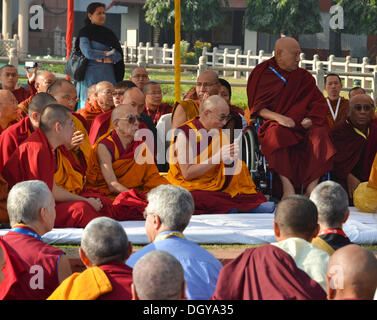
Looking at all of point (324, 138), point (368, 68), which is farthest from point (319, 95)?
point (368, 68)

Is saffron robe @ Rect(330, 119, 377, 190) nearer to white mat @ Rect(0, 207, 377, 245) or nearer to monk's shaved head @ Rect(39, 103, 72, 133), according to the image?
white mat @ Rect(0, 207, 377, 245)

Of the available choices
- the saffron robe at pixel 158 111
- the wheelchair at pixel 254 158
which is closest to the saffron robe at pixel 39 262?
the wheelchair at pixel 254 158

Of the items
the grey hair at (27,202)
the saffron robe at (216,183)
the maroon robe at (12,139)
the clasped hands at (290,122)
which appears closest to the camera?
the grey hair at (27,202)

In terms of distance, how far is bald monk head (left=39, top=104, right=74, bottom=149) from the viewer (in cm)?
611

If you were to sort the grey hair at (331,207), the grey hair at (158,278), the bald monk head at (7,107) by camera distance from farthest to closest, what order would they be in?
1. the bald monk head at (7,107)
2. the grey hair at (331,207)
3. the grey hair at (158,278)

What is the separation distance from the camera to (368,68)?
25328mm

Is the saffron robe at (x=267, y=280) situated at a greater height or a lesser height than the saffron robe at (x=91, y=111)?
lesser

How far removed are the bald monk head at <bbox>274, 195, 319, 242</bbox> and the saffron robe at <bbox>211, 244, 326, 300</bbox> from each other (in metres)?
0.42

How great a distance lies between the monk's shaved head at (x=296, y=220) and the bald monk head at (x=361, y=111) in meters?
4.28

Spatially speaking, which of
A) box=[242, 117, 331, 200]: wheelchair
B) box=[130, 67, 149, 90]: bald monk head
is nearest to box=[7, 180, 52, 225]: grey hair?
box=[242, 117, 331, 200]: wheelchair

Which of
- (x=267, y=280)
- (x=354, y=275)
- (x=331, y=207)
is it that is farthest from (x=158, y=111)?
(x=354, y=275)

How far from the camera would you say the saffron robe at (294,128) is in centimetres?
773

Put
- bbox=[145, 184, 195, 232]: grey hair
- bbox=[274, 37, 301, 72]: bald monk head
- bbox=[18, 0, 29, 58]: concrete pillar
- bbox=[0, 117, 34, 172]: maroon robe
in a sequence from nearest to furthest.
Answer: bbox=[145, 184, 195, 232]: grey hair, bbox=[0, 117, 34, 172]: maroon robe, bbox=[274, 37, 301, 72]: bald monk head, bbox=[18, 0, 29, 58]: concrete pillar

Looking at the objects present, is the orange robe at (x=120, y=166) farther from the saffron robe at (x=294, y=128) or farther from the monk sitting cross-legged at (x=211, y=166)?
the saffron robe at (x=294, y=128)
